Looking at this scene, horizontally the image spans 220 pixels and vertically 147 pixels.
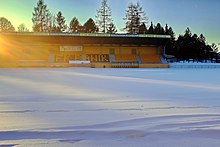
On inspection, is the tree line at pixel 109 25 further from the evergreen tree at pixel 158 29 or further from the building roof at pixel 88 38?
the building roof at pixel 88 38

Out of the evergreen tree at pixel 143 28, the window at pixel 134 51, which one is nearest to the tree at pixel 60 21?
the evergreen tree at pixel 143 28

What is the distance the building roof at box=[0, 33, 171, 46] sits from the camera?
28955 mm

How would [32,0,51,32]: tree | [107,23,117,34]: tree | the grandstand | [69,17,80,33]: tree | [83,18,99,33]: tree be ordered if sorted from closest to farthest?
the grandstand
[32,0,51,32]: tree
[107,23,117,34]: tree
[83,18,99,33]: tree
[69,17,80,33]: tree

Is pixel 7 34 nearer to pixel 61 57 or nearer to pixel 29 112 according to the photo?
pixel 61 57

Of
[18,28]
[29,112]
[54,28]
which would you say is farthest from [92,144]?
[18,28]

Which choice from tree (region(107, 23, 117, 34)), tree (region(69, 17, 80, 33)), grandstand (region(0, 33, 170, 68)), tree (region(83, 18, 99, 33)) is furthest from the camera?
tree (region(69, 17, 80, 33))

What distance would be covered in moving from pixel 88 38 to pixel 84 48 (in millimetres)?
1870

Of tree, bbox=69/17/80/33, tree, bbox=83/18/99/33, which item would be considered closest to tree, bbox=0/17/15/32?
tree, bbox=69/17/80/33

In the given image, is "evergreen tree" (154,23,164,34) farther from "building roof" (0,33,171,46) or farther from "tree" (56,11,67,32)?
"building roof" (0,33,171,46)

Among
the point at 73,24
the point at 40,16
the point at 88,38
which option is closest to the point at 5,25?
the point at 40,16

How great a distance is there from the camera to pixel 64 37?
29.7 metres

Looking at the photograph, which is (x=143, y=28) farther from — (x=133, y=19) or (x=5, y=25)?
(x=5, y=25)

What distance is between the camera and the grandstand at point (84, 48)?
28.9 metres

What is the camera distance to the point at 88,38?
99.0 feet
